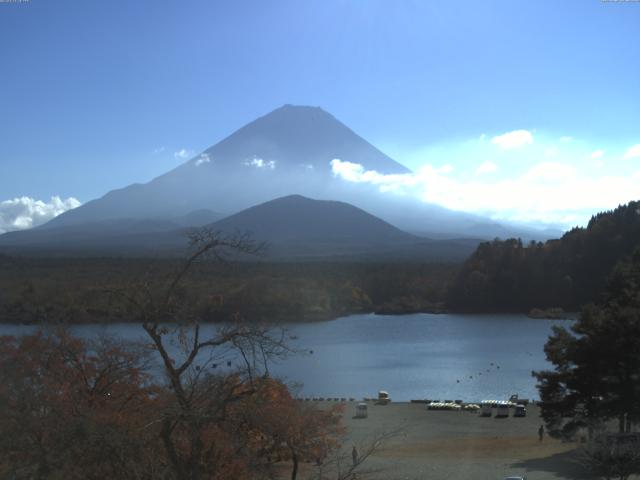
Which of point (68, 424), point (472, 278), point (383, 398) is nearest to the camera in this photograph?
point (68, 424)

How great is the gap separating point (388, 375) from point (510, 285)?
18173mm

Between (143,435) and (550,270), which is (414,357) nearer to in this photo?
(550,270)

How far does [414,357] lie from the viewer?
800 inches

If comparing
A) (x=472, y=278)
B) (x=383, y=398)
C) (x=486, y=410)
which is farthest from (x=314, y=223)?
(x=486, y=410)

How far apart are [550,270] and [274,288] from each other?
555 inches

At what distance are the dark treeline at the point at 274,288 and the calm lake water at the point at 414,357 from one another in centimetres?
129

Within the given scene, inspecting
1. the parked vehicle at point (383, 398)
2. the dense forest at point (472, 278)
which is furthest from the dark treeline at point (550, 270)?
the parked vehicle at point (383, 398)

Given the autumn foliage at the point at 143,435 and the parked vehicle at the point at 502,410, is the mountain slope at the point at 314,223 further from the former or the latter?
the autumn foliage at the point at 143,435

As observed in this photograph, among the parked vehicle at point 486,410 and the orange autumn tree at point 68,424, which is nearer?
the orange autumn tree at point 68,424

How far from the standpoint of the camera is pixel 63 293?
2353cm

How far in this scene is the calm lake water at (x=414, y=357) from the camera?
1571 cm

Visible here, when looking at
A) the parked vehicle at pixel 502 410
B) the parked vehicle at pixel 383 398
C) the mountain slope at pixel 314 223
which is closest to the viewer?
the parked vehicle at pixel 502 410

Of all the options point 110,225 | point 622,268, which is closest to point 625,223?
point 622,268

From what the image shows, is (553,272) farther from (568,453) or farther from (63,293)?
(568,453)
